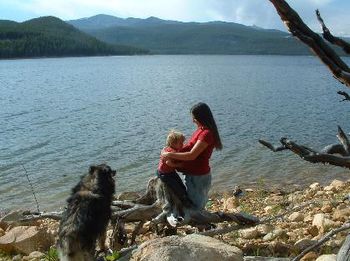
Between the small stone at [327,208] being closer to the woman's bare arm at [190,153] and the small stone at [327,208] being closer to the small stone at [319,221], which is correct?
the small stone at [319,221]

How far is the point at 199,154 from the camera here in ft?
23.9

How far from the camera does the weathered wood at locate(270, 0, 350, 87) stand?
7.88 feet

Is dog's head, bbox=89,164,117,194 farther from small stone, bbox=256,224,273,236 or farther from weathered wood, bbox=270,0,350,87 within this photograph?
weathered wood, bbox=270,0,350,87

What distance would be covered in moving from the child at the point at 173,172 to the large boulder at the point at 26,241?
240 cm

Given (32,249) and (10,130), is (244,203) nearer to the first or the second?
(32,249)

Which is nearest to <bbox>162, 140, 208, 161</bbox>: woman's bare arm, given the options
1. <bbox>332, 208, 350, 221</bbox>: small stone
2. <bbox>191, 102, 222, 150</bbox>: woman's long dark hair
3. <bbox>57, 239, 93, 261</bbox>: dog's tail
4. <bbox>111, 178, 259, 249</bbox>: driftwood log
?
<bbox>191, 102, 222, 150</bbox>: woman's long dark hair

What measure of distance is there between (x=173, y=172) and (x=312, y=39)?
16.6ft

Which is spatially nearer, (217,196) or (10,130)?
(217,196)

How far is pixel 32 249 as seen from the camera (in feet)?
26.6

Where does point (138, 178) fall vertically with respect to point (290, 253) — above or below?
below

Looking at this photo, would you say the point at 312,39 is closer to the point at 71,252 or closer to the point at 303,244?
the point at 71,252

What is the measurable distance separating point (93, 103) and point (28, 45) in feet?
417

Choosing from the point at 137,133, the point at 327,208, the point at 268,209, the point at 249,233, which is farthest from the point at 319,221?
the point at 137,133

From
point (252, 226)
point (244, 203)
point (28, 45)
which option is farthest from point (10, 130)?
point (28, 45)
